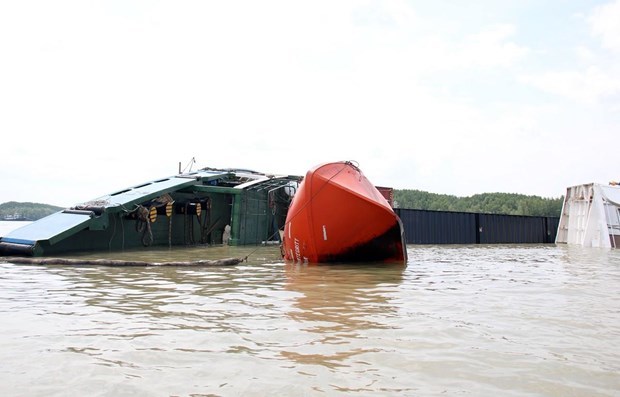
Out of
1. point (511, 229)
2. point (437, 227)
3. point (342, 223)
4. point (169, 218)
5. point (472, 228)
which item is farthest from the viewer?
point (511, 229)

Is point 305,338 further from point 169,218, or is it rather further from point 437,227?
point 437,227

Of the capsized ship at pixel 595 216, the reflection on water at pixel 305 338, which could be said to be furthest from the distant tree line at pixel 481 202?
the reflection on water at pixel 305 338

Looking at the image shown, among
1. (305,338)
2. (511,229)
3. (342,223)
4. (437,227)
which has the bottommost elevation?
(305,338)

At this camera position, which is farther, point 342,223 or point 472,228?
point 472,228

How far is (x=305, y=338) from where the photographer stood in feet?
12.1

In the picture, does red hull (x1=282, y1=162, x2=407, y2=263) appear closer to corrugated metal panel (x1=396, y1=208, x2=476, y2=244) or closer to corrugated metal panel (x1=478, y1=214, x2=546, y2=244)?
corrugated metal panel (x1=396, y1=208, x2=476, y2=244)

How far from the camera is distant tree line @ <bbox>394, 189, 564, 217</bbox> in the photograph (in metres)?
89.4

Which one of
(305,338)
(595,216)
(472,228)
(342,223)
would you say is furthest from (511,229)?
(305,338)

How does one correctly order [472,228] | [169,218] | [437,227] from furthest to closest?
1. [472,228]
2. [437,227]
3. [169,218]

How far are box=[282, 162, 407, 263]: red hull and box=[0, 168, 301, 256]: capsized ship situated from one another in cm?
554

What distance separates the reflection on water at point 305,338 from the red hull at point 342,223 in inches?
118

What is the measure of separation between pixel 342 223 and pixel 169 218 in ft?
26.9

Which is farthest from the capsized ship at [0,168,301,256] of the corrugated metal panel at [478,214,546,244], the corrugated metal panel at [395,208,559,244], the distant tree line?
the distant tree line

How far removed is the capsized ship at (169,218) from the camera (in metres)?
11.7
